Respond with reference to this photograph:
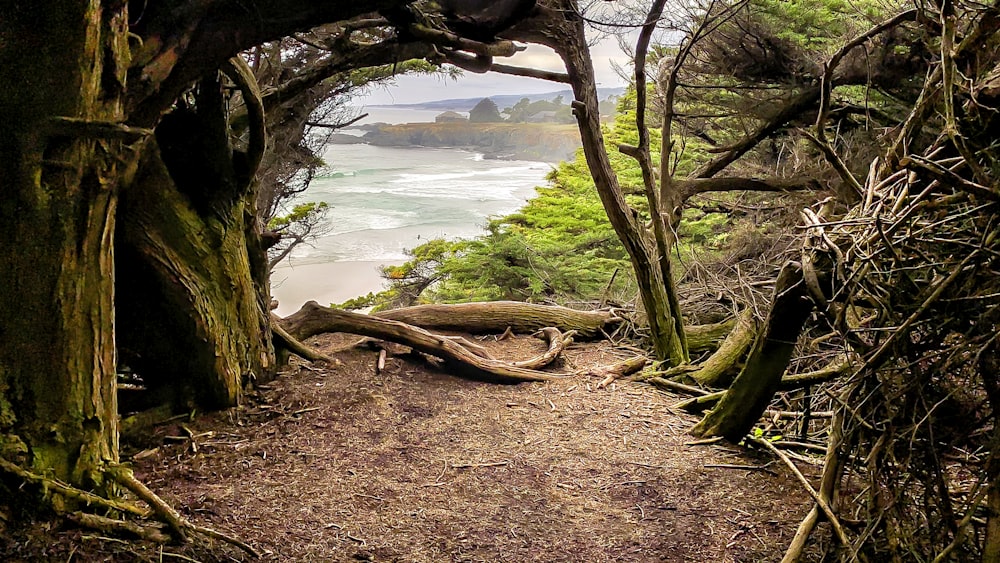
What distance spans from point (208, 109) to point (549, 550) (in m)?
3.09

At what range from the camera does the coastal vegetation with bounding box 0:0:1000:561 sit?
1.83 meters

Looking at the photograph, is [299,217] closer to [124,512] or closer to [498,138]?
[498,138]

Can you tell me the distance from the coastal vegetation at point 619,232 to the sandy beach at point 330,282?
5.78m

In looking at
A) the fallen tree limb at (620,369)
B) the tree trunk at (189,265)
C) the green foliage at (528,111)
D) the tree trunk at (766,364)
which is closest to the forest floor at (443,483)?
the tree trunk at (766,364)

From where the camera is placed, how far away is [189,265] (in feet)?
11.8

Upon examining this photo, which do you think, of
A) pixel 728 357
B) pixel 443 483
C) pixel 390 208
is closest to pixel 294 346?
pixel 443 483

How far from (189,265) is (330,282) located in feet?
30.6

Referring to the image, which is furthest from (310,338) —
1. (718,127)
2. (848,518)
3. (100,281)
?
(718,127)

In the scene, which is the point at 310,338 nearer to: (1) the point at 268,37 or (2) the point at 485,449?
(2) the point at 485,449

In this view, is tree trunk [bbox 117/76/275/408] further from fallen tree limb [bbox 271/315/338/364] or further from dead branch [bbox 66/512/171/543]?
dead branch [bbox 66/512/171/543]

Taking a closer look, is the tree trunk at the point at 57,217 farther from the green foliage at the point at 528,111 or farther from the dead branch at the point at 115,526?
the green foliage at the point at 528,111

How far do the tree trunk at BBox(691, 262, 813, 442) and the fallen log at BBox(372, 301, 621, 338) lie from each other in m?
3.09

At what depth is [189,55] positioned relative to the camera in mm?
2359

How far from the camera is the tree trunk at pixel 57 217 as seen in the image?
208cm
